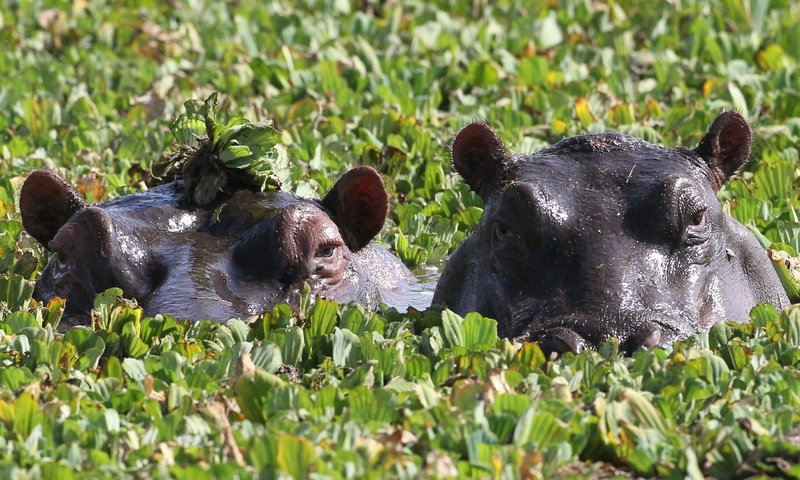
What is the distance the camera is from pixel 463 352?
19.0 feet

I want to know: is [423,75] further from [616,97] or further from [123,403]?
[123,403]

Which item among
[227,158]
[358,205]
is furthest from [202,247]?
[358,205]

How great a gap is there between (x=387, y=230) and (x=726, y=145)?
2477 millimetres

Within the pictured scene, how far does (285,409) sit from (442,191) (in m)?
4.57

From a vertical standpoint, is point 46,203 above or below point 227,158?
below

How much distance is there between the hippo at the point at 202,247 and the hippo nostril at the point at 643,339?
62.1 inches

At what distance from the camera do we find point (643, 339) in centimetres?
574

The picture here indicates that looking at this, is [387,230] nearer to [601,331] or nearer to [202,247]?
[202,247]

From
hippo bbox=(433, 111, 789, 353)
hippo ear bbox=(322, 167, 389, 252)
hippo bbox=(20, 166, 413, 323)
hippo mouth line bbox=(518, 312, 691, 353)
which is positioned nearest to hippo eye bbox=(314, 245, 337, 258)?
hippo bbox=(20, 166, 413, 323)

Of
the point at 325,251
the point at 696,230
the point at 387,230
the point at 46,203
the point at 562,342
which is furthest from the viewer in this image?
the point at 387,230

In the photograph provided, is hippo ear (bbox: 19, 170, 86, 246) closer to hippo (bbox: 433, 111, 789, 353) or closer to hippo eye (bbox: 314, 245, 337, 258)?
hippo eye (bbox: 314, 245, 337, 258)

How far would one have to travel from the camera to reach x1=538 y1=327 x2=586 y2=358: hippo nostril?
5699 millimetres

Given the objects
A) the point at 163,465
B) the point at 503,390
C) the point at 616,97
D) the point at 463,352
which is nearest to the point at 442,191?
the point at 616,97

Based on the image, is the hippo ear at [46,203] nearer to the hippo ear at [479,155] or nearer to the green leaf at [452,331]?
the hippo ear at [479,155]
